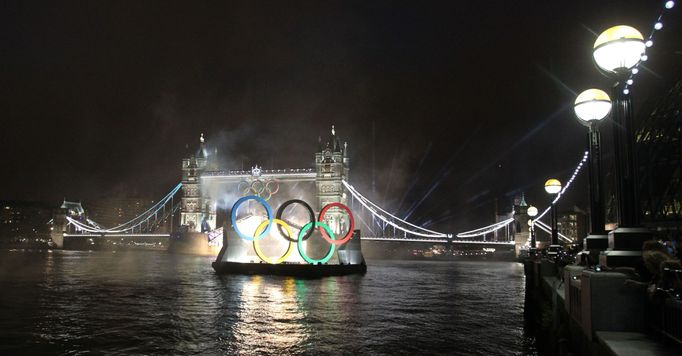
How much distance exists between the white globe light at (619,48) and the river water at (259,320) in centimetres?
653

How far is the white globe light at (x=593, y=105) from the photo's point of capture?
396 inches

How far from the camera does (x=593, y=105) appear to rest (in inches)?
397

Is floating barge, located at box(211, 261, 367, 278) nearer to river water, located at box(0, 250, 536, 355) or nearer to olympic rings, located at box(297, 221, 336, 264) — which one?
olympic rings, located at box(297, 221, 336, 264)

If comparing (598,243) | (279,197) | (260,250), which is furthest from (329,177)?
(598,243)

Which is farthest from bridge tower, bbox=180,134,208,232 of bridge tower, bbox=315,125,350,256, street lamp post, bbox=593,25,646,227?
street lamp post, bbox=593,25,646,227

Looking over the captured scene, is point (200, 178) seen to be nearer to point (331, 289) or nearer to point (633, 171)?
point (331, 289)

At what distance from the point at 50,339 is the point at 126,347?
224 centimetres

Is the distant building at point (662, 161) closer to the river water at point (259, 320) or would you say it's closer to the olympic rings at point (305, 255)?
the river water at point (259, 320)

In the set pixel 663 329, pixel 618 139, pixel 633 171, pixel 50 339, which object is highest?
pixel 618 139

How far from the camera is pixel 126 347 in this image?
1184 centimetres

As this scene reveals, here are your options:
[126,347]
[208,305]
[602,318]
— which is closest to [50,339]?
[126,347]

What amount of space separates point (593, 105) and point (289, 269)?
29798mm

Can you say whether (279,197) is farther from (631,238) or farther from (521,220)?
(631,238)

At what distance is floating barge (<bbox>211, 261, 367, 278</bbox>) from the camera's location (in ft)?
123
